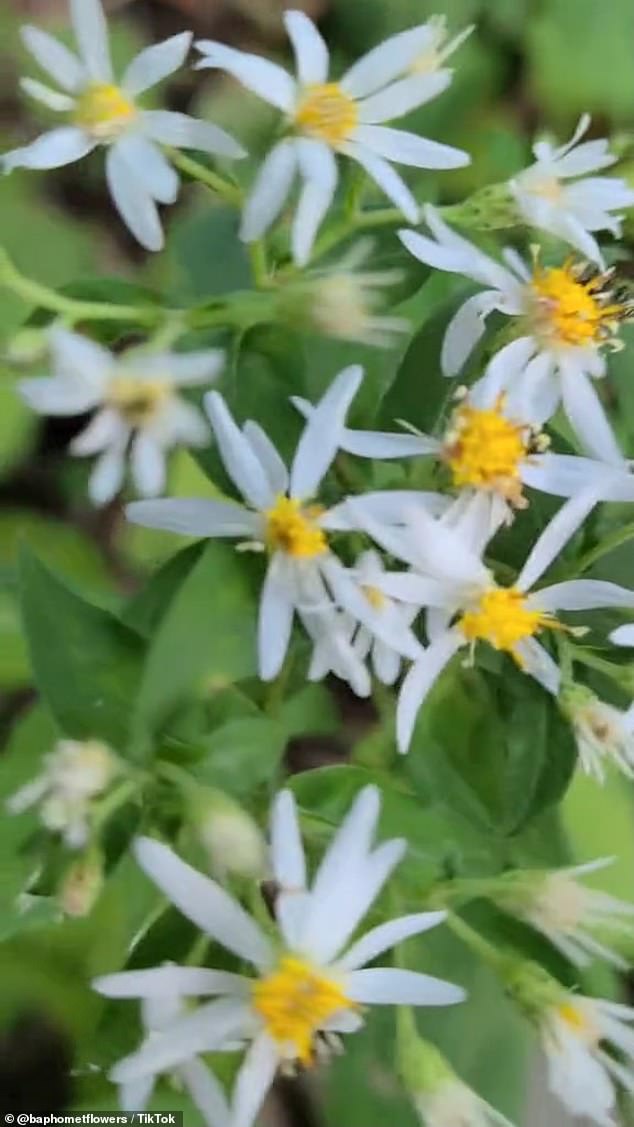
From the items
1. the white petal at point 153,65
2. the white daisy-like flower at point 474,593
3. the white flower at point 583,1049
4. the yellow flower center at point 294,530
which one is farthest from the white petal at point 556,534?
the white petal at point 153,65

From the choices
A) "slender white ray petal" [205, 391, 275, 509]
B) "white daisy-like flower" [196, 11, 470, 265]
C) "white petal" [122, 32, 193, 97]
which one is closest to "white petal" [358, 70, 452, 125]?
"white daisy-like flower" [196, 11, 470, 265]

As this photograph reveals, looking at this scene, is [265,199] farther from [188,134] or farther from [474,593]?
[474,593]

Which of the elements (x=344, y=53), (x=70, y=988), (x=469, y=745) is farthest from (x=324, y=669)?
(x=344, y=53)

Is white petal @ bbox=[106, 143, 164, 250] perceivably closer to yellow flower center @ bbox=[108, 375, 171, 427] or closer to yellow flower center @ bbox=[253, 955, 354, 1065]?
yellow flower center @ bbox=[108, 375, 171, 427]

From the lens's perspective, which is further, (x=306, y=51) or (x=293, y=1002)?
(x=306, y=51)

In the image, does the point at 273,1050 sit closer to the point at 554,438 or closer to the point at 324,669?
the point at 324,669

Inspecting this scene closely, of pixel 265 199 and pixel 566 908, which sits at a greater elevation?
pixel 265 199

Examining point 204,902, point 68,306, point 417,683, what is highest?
point 68,306

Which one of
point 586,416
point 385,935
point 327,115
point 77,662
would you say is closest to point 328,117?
point 327,115

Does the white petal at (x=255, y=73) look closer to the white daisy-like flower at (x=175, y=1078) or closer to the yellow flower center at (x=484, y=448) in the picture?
the yellow flower center at (x=484, y=448)
